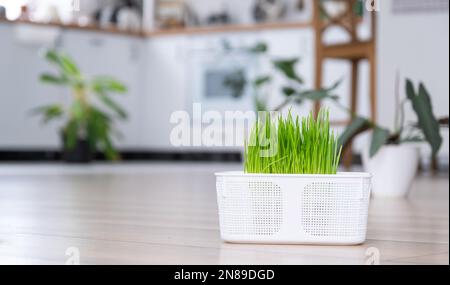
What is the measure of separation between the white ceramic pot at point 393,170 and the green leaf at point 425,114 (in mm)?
361

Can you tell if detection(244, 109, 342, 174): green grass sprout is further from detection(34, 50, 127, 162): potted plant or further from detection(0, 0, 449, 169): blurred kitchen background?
detection(34, 50, 127, 162): potted plant

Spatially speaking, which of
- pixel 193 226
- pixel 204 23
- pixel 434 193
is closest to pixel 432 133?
pixel 434 193

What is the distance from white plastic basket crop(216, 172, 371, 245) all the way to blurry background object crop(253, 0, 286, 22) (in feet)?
18.1

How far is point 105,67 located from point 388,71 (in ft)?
10.7

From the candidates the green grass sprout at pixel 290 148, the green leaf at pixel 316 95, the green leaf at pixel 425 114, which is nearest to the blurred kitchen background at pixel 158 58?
the green leaf at pixel 316 95

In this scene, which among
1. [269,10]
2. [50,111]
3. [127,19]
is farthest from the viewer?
[127,19]

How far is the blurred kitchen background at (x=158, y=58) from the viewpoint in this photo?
20.1 ft

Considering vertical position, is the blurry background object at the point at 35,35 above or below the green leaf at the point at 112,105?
above

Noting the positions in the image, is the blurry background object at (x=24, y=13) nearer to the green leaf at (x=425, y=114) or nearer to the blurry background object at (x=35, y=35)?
the blurry background object at (x=35, y=35)

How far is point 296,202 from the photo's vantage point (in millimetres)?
1417

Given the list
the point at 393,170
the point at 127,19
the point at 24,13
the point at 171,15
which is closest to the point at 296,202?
the point at 393,170

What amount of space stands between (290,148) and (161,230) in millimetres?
364

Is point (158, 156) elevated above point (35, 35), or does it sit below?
below

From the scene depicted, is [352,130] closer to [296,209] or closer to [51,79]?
[296,209]
